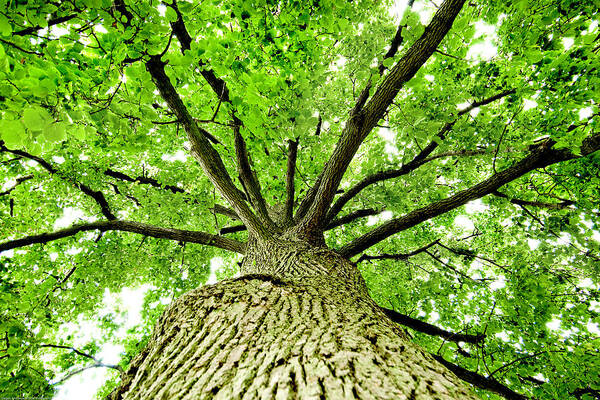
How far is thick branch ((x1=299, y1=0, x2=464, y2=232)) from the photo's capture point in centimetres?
228

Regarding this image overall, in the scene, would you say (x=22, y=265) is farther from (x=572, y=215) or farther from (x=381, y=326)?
(x=572, y=215)

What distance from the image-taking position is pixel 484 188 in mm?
3457

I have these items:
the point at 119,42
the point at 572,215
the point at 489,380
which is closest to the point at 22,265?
the point at 119,42

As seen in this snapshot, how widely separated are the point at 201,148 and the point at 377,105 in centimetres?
223

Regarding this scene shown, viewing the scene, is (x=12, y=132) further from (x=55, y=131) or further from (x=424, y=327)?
(x=424, y=327)

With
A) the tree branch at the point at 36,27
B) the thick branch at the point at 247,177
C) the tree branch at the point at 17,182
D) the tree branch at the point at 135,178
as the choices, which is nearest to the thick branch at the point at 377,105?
the thick branch at the point at 247,177

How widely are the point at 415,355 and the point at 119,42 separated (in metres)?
2.80

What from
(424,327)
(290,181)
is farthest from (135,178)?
(424,327)

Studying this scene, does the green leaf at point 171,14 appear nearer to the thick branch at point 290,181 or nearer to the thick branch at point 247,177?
the thick branch at point 247,177

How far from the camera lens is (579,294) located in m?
4.31

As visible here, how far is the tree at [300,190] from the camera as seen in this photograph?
1.28 meters

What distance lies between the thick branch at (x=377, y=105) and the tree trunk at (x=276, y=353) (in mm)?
2000

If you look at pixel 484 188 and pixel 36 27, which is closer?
pixel 36 27

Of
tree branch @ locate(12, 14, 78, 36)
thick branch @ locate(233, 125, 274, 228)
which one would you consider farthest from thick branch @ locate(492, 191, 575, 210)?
tree branch @ locate(12, 14, 78, 36)
